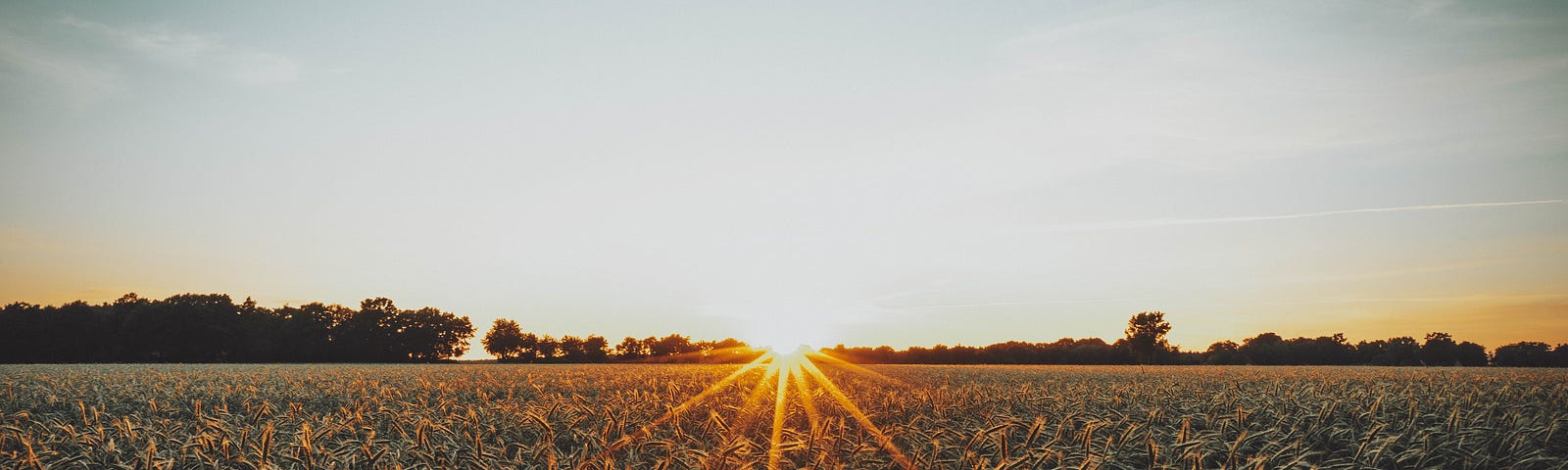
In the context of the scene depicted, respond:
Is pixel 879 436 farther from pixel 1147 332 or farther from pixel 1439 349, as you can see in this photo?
pixel 1147 332

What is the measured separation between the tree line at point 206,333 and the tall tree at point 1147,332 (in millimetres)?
94238

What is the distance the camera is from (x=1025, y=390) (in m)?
10.5

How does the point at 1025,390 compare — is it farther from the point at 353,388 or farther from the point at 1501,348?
the point at 1501,348

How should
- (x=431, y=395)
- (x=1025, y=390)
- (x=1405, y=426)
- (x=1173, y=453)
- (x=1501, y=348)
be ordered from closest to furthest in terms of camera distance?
(x=1173, y=453) < (x=1405, y=426) < (x=1025, y=390) < (x=431, y=395) < (x=1501, y=348)

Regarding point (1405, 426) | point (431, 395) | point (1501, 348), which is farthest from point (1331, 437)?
point (1501, 348)

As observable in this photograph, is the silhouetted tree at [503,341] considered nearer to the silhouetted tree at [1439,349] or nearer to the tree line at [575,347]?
the tree line at [575,347]

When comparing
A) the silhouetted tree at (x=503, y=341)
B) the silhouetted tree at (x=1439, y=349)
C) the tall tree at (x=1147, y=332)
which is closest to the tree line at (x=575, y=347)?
the silhouetted tree at (x=503, y=341)

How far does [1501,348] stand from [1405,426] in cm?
7868

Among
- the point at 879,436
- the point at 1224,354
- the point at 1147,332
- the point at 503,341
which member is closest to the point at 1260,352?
the point at 1224,354

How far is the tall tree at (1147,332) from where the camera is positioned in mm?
90125

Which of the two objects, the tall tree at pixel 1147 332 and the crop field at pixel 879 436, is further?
the tall tree at pixel 1147 332

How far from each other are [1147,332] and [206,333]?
4707 inches

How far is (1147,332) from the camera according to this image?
92.2 m

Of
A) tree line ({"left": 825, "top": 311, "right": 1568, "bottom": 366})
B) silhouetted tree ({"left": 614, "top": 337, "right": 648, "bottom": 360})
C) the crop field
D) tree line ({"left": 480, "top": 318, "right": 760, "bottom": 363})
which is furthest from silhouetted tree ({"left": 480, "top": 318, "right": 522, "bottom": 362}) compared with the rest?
the crop field
